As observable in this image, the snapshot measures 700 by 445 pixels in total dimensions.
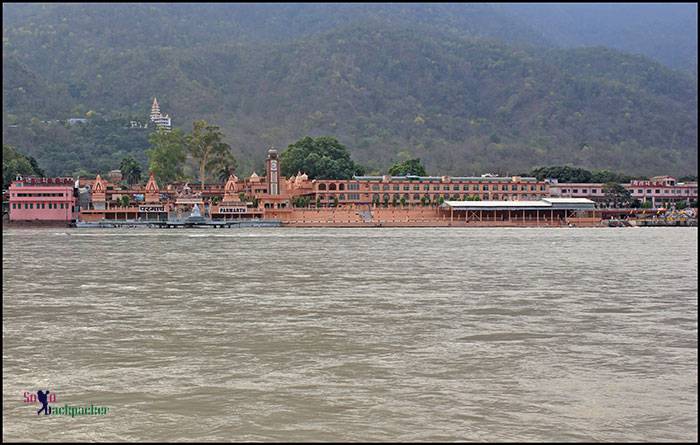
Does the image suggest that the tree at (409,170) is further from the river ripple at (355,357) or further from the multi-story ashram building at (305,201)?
the river ripple at (355,357)

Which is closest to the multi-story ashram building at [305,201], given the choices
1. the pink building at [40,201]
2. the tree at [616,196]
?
the pink building at [40,201]

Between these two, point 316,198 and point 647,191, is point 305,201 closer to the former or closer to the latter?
point 316,198

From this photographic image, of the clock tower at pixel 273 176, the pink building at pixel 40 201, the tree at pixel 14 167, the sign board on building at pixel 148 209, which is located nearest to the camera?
the pink building at pixel 40 201

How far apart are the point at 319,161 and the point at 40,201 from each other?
39393 mm

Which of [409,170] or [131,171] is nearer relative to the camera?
[131,171]

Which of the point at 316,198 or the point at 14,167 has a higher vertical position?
the point at 14,167

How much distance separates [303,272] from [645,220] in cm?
9974

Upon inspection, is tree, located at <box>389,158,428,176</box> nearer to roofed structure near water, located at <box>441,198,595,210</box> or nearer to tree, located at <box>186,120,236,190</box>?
roofed structure near water, located at <box>441,198,595,210</box>

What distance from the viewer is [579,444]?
36.3ft

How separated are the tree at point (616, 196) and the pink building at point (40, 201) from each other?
74.8 m

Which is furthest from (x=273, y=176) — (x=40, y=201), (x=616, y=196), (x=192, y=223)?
(x=616, y=196)

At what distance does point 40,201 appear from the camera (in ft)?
372

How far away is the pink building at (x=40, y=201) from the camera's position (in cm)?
11262

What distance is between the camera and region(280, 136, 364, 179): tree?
→ 133 m
